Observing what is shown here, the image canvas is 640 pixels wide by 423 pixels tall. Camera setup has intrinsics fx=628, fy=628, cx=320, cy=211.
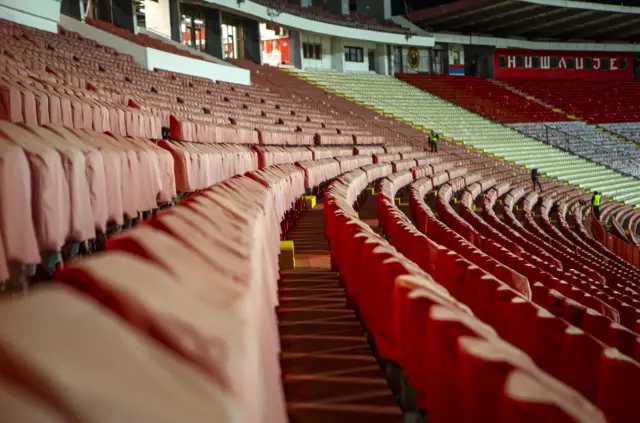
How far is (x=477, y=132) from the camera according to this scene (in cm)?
1135

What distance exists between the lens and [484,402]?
0.65 metres

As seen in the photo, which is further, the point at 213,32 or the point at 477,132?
the point at 213,32

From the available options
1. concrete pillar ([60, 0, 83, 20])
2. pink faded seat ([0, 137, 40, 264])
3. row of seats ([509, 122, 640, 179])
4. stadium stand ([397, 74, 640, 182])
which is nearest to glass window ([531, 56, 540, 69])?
stadium stand ([397, 74, 640, 182])

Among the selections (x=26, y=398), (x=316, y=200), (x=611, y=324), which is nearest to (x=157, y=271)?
(x=26, y=398)

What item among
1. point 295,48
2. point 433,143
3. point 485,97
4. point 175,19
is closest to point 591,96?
point 485,97

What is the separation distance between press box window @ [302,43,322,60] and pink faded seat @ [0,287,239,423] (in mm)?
14271

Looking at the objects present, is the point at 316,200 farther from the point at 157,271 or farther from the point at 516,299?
the point at 157,271

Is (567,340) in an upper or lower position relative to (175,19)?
lower

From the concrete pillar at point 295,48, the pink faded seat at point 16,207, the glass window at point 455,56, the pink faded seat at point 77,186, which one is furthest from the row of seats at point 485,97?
the pink faded seat at point 16,207

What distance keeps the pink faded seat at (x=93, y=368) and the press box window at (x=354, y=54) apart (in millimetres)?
15263

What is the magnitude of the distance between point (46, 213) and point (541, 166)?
9.75m

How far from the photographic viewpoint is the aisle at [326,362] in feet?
3.69

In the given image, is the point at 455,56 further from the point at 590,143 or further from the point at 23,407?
the point at 23,407

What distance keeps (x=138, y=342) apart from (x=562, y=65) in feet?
64.1
